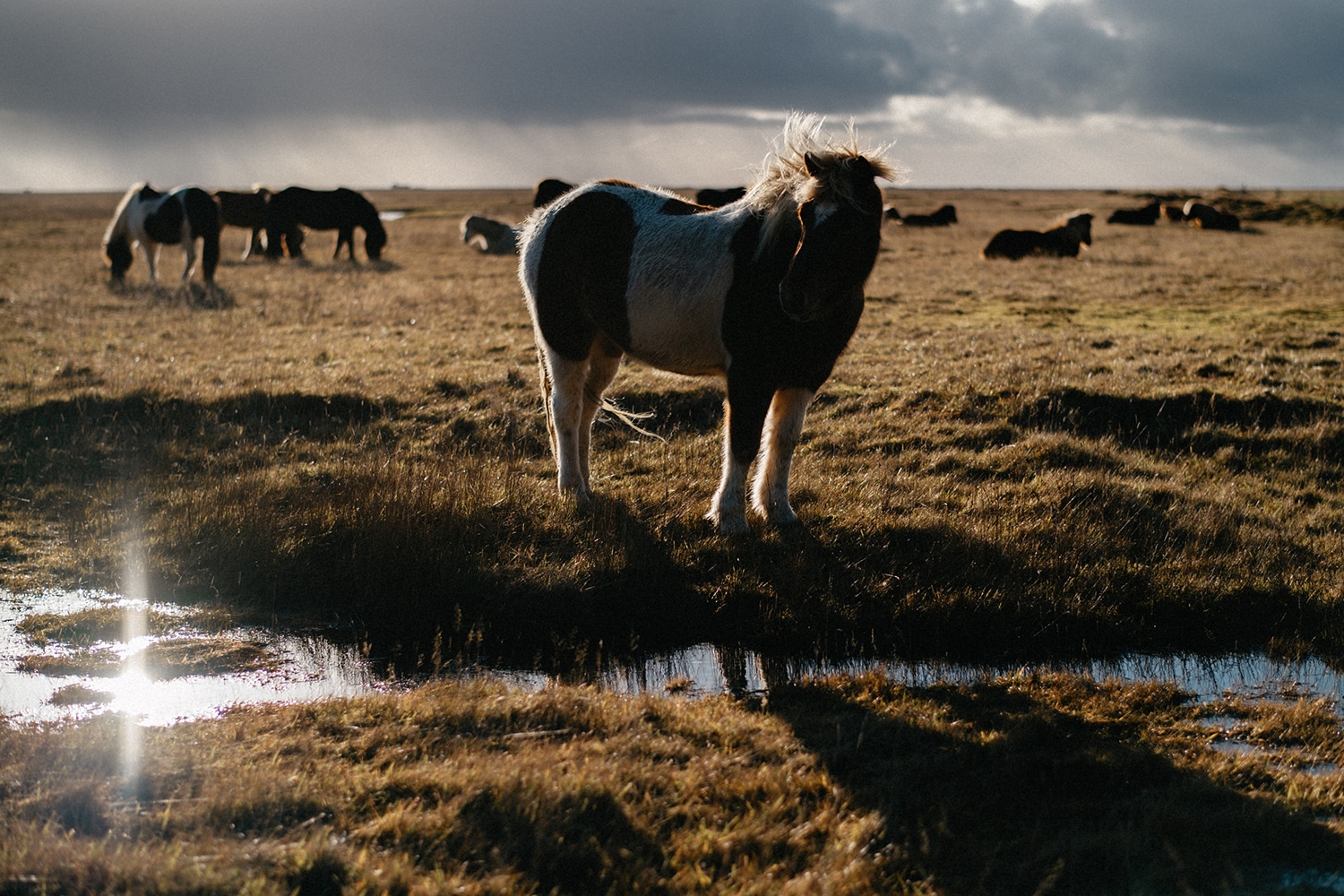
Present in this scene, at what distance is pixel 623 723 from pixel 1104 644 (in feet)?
Result: 9.37

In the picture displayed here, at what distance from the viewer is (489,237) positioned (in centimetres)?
3105

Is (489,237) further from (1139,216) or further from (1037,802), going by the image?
(1139,216)

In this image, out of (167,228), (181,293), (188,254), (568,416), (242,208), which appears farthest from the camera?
(242,208)

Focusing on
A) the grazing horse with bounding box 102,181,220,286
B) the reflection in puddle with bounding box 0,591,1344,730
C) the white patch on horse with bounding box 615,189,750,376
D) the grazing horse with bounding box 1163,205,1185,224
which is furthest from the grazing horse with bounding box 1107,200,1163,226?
the reflection in puddle with bounding box 0,591,1344,730

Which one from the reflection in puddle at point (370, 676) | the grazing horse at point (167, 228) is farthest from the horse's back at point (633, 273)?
the grazing horse at point (167, 228)

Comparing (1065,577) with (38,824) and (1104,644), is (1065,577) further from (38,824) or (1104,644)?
(38,824)

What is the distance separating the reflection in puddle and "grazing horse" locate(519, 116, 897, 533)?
1.49 m

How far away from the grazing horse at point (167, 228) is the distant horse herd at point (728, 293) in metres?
15.3

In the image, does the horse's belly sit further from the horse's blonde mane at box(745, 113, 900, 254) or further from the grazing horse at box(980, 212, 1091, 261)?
the grazing horse at box(980, 212, 1091, 261)

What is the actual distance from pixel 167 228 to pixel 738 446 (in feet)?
61.0

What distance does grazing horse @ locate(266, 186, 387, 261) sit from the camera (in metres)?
27.9

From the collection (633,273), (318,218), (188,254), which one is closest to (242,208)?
(318,218)

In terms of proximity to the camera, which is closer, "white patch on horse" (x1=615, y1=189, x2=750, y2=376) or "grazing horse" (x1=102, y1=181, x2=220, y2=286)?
"white patch on horse" (x1=615, y1=189, x2=750, y2=376)

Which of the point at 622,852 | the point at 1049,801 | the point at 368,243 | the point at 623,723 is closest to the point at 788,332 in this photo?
the point at 623,723
